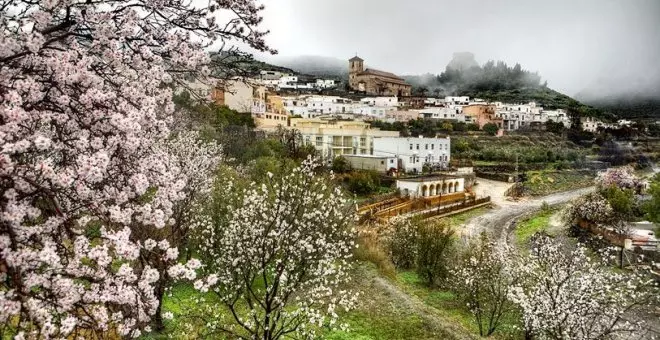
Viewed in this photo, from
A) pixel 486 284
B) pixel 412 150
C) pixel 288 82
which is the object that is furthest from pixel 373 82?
pixel 486 284

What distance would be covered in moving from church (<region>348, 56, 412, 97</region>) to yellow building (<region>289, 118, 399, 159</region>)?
8514 centimetres

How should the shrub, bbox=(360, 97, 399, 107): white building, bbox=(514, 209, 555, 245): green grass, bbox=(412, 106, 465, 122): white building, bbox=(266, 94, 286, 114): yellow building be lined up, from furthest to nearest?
bbox=(360, 97, 399, 107): white building → bbox=(412, 106, 465, 122): white building → bbox=(266, 94, 286, 114): yellow building → bbox=(514, 209, 555, 245): green grass → the shrub

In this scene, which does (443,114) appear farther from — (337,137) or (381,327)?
(381,327)

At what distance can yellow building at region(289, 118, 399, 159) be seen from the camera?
64.8 metres

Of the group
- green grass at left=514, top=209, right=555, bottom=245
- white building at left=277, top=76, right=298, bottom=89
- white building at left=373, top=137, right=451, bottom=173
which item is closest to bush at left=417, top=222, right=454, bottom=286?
green grass at left=514, top=209, right=555, bottom=245

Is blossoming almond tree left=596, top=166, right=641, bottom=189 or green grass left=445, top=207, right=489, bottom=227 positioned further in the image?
blossoming almond tree left=596, top=166, right=641, bottom=189

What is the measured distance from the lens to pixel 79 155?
4730 millimetres

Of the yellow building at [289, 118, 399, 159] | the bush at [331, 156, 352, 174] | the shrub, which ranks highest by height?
the yellow building at [289, 118, 399, 159]

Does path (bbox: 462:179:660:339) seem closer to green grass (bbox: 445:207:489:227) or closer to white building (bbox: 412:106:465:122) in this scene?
green grass (bbox: 445:207:489:227)

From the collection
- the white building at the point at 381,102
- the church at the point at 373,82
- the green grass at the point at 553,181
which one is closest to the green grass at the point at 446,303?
the green grass at the point at 553,181

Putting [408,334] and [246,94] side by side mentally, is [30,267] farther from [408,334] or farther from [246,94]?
[246,94]

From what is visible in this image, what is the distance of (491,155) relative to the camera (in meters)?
83.4

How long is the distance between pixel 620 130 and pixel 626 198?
8662cm

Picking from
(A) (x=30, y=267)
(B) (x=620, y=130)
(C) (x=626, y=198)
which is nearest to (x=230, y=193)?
(A) (x=30, y=267)
